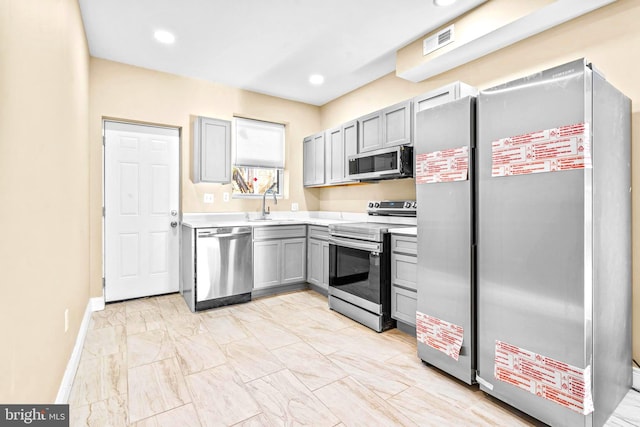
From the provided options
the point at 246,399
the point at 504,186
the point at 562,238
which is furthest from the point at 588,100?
the point at 246,399

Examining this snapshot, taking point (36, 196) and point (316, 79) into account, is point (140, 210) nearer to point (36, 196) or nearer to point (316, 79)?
point (36, 196)

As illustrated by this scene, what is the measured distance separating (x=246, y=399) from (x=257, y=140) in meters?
3.54

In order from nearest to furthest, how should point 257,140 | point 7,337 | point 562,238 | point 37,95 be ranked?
point 7,337 < point 37,95 < point 562,238 < point 257,140

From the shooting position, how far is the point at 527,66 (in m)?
2.62

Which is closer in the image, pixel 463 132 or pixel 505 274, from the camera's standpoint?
pixel 505 274

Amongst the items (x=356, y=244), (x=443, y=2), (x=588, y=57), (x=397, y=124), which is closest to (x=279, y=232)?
(x=356, y=244)

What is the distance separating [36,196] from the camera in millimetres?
1457

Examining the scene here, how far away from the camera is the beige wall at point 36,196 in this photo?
1111 mm

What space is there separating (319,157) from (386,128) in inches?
52.7

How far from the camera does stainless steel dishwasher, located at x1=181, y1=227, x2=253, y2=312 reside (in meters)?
3.44

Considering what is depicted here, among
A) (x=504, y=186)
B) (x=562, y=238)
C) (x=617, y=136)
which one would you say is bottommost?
(x=562, y=238)

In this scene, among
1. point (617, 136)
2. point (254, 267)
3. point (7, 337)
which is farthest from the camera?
point (254, 267)

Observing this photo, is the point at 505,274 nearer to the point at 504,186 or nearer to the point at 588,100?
the point at 504,186

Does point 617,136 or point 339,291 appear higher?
point 617,136
